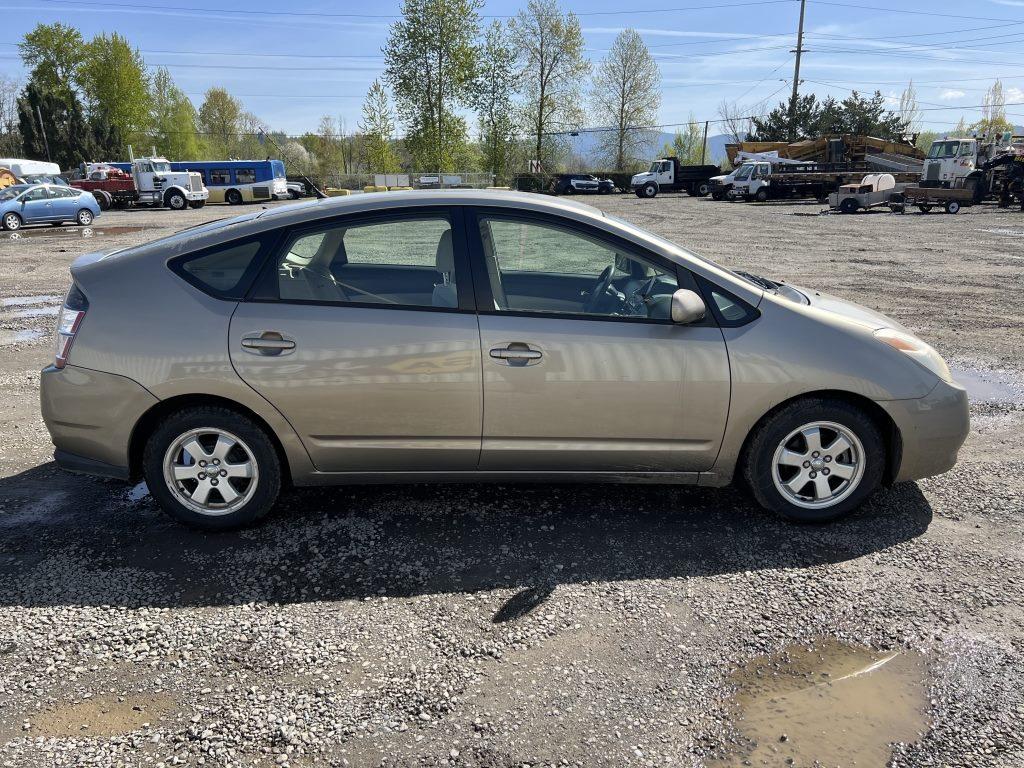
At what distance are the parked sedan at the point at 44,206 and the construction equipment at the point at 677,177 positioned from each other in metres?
33.6

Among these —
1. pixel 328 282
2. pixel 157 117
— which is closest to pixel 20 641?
pixel 328 282

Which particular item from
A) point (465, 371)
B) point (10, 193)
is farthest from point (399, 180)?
point (465, 371)

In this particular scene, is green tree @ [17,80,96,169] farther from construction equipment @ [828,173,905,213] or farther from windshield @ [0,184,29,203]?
construction equipment @ [828,173,905,213]

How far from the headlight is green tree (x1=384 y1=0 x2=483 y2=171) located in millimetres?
61462

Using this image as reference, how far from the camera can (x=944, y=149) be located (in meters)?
34.0

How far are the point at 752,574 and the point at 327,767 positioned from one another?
2.09 metres

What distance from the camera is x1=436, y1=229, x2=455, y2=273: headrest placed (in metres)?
3.73

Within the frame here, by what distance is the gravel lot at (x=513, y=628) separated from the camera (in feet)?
8.08

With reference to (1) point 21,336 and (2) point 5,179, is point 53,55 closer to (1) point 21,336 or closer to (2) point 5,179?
(2) point 5,179

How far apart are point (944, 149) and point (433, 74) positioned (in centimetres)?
4068

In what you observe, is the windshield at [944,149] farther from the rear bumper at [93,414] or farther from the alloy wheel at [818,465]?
the rear bumper at [93,414]

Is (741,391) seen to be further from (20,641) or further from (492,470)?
(20,641)

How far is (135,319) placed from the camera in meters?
3.62

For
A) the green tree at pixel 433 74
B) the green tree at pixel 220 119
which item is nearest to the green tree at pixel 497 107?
the green tree at pixel 433 74
